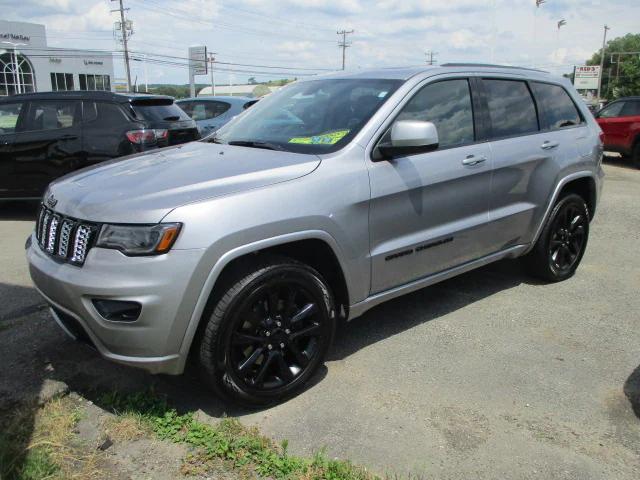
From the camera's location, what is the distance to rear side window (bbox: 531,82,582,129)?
466 centimetres

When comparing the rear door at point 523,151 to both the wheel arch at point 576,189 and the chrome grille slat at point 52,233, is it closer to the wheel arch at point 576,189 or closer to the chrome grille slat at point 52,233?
the wheel arch at point 576,189

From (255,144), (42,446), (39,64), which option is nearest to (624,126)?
(255,144)

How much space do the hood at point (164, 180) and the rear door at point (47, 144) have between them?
13.6ft

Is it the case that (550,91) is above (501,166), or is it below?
above

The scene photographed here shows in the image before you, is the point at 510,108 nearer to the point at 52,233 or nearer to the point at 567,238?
the point at 567,238

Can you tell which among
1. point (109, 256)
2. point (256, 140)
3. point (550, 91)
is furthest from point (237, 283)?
point (550, 91)

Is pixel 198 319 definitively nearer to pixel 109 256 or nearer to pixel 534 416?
pixel 109 256

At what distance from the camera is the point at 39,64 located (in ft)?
169

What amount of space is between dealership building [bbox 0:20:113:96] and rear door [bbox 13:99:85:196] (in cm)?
4400

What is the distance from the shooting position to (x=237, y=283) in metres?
2.80

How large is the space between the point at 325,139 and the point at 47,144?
5226 mm

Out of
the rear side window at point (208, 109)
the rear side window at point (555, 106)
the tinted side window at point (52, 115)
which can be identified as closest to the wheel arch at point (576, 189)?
the rear side window at point (555, 106)

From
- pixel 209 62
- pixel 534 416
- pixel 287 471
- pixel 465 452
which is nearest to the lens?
pixel 287 471

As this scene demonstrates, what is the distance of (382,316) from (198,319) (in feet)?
6.39
